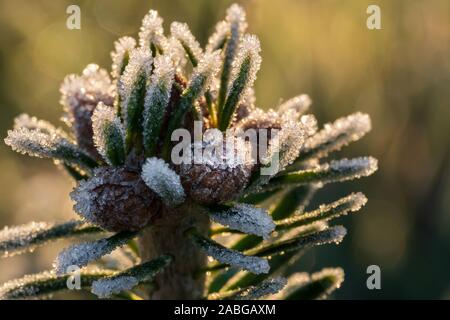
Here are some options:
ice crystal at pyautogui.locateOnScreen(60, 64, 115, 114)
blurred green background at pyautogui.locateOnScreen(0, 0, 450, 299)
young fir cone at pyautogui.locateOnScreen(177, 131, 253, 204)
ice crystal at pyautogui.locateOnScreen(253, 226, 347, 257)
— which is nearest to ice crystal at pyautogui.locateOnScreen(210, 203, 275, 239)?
young fir cone at pyautogui.locateOnScreen(177, 131, 253, 204)

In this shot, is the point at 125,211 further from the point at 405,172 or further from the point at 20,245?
the point at 405,172

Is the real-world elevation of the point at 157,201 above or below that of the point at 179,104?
below

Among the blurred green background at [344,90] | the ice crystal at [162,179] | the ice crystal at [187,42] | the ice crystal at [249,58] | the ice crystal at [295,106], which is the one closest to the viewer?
the ice crystal at [162,179]

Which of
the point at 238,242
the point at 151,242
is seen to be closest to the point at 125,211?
the point at 151,242

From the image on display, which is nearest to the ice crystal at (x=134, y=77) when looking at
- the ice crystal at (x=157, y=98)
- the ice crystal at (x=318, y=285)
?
the ice crystal at (x=157, y=98)

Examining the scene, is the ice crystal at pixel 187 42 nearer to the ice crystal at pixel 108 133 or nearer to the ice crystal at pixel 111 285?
the ice crystal at pixel 108 133

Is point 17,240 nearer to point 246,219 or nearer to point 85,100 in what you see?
point 85,100
